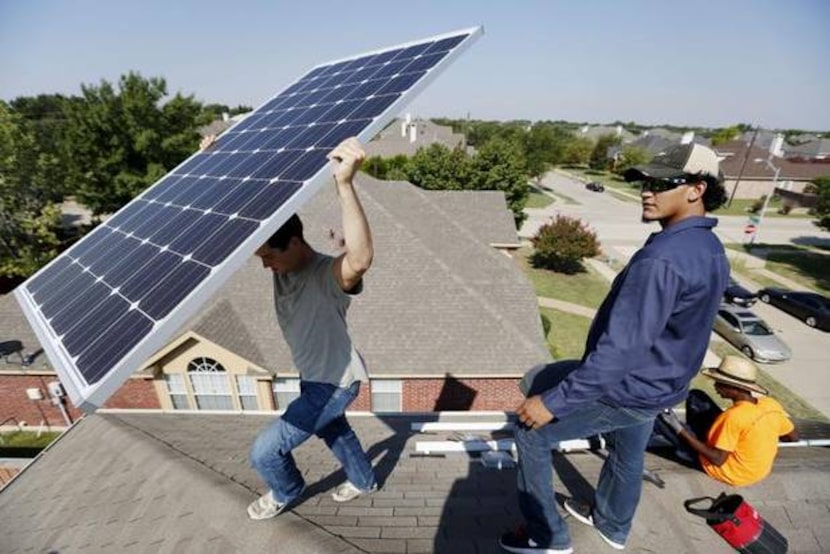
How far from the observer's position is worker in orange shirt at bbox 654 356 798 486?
384cm

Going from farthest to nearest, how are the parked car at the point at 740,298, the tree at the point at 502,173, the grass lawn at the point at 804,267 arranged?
the tree at the point at 502,173 → the grass lawn at the point at 804,267 → the parked car at the point at 740,298

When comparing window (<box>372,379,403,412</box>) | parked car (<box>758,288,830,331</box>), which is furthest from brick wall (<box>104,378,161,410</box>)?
parked car (<box>758,288,830,331</box>)

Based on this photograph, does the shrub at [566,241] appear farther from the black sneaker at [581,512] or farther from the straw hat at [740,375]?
the black sneaker at [581,512]

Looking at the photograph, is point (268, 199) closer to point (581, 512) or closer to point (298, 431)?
point (298, 431)

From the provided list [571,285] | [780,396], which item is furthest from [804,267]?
[780,396]

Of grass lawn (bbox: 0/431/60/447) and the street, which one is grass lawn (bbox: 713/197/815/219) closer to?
the street

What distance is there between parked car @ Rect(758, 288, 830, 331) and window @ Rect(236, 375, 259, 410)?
1131 inches

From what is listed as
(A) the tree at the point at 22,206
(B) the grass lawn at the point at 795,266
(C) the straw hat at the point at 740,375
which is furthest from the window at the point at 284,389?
(B) the grass lawn at the point at 795,266

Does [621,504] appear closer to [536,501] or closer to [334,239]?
[536,501]

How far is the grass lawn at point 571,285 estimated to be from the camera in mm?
26406

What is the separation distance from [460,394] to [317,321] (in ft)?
35.0

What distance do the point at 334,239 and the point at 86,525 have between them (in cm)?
1178

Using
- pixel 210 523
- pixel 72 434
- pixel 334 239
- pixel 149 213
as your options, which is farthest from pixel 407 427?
pixel 334 239

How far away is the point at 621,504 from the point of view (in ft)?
11.0
